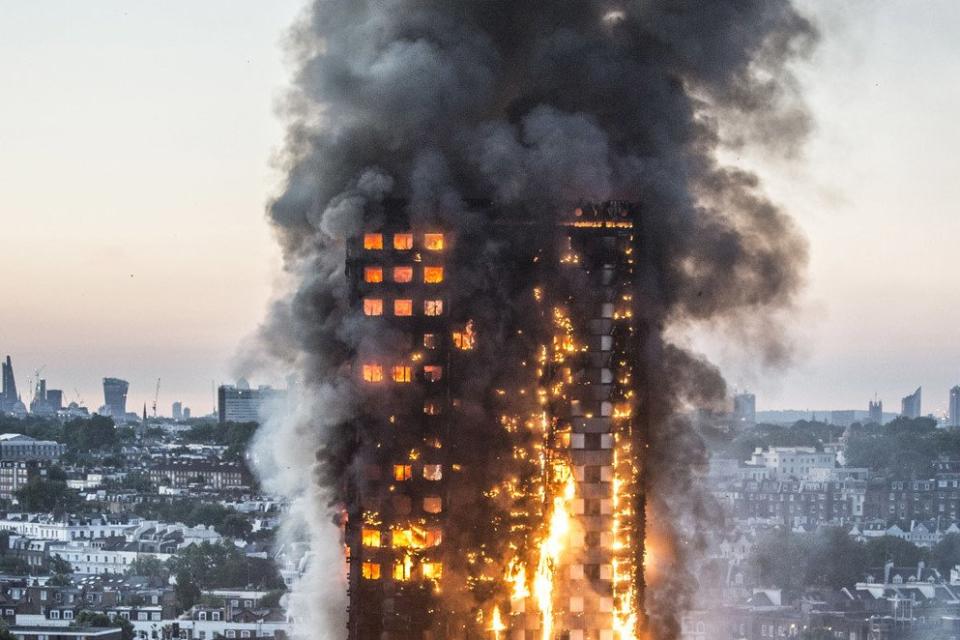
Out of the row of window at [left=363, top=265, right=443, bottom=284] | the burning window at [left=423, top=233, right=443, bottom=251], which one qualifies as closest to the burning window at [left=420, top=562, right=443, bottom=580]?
the row of window at [left=363, top=265, right=443, bottom=284]

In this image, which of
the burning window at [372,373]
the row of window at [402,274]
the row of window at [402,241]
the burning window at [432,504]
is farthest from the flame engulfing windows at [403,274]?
the burning window at [432,504]


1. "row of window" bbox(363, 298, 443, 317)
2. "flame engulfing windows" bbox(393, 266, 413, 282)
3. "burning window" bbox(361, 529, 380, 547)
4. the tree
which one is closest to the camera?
"burning window" bbox(361, 529, 380, 547)

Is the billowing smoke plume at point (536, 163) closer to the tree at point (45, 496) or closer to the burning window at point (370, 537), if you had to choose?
the burning window at point (370, 537)

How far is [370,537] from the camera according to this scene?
6006cm

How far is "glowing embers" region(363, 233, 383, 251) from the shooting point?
60000 millimetres

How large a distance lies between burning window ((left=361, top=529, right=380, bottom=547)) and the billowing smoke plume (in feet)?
6.13

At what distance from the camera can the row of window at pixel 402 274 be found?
60.0m

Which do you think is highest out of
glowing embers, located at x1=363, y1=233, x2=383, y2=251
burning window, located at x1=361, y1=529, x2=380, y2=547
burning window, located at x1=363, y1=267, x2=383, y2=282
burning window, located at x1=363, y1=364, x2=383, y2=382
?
glowing embers, located at x1=363, y1=233, x2=383, y2=251

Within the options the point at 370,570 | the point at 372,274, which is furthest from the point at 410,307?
the point at 370,570

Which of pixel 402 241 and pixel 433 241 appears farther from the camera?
pixel 402 241

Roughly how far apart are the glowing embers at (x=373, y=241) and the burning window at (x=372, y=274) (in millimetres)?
545

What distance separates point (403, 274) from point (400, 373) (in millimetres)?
2715

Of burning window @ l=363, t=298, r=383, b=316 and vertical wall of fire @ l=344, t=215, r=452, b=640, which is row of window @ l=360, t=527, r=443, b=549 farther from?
Answer: burning window @ l=363, t=298, r=383, b=316

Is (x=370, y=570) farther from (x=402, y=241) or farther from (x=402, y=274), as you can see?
(x=402, y=241)
